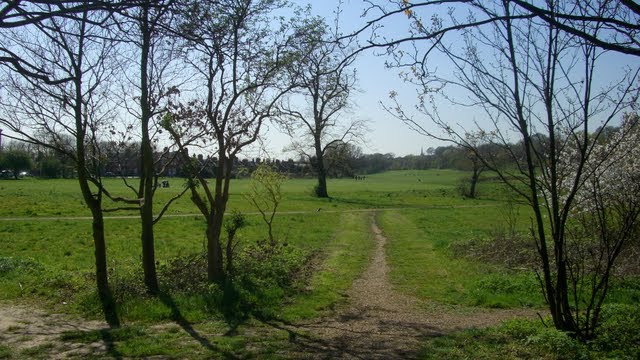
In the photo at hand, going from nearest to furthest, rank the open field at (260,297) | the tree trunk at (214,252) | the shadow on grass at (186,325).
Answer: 1. the shadow on grass at (186,325)
2. the open field at (260,297)
3. the tree trunk at (214,252)

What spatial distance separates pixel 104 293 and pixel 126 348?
3.92 meters

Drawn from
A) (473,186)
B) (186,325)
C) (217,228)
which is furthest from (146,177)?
(473,186)

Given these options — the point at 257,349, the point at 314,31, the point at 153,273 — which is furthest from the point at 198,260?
the point at 257,349

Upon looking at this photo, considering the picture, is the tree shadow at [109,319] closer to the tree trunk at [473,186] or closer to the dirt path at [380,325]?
the dirt path at [380,325]

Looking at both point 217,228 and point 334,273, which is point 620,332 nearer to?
point 334,273

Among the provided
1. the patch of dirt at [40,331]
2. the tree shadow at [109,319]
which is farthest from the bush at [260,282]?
the patch of dirt at [40,331]

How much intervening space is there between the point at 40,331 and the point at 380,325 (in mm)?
5293

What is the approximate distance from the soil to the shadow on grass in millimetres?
840

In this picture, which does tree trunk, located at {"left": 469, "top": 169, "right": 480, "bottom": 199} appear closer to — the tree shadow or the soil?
the soil

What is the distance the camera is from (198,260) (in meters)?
14.3

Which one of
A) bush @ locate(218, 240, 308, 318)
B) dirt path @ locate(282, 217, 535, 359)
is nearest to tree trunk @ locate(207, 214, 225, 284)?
bush @ locate(218, 240, 308, 318)

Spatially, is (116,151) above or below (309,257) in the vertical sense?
above

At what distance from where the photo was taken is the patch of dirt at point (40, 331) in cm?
685

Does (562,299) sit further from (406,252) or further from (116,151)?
(406,252)
